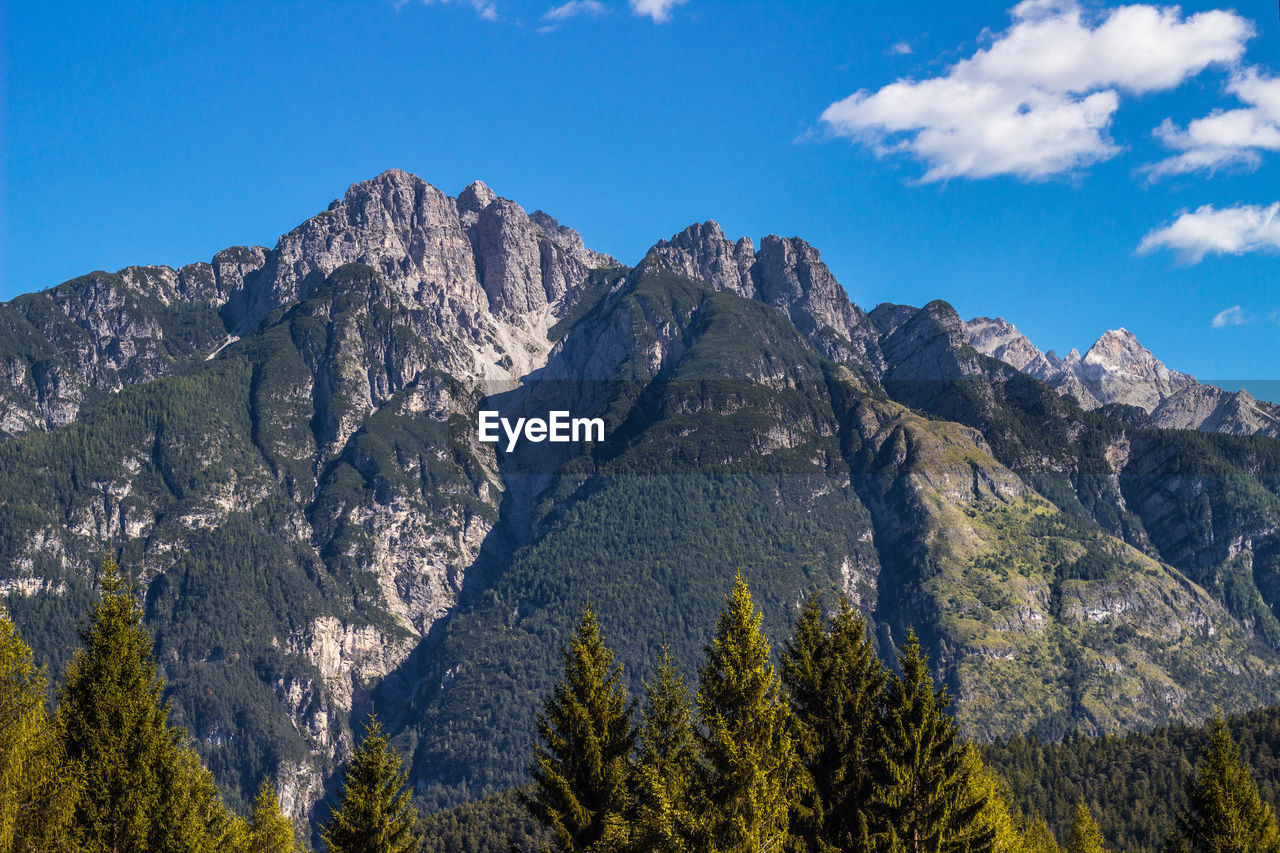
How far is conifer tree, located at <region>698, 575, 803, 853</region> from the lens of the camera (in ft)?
139

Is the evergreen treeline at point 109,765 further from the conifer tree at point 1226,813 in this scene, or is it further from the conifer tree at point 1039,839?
the conifer tree at point 1039,839

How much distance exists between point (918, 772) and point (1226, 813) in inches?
929

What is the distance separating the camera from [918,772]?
170ft

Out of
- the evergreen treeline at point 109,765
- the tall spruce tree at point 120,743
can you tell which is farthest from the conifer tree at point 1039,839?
the tall spruce tree at point 120,743

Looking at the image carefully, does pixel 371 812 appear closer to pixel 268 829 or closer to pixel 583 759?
pixel 583 759

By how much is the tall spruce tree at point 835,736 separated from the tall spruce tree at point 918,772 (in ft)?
2.48

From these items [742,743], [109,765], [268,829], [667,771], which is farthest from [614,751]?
[268,829]

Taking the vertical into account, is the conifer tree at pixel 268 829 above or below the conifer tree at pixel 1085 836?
above

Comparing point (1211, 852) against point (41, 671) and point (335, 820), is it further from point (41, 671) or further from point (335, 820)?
point (41, 671)

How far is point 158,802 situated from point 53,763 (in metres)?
4.69

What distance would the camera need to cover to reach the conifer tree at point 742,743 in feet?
139

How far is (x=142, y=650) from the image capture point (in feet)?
168

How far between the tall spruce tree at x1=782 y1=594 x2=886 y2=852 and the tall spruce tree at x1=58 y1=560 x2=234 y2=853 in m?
26.2

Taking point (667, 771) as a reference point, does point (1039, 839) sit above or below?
below
